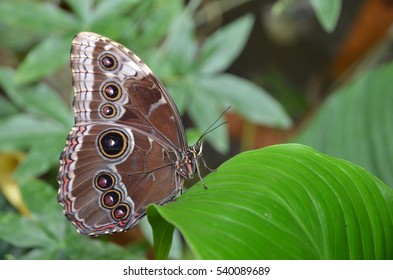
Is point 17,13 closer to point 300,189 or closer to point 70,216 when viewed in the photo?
point 70,216

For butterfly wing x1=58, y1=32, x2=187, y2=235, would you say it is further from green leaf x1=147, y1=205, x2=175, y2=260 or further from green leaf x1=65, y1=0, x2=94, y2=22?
green leaf x1=65, y1=0, x2=94, y2=22

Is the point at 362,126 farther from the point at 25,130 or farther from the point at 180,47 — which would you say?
the point at 25,130

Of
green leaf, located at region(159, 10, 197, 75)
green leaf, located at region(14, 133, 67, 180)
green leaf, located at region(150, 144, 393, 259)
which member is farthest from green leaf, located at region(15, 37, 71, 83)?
green leaf, located at region(150, 144, 393, 259)

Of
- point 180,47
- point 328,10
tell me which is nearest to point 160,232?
point 328,10

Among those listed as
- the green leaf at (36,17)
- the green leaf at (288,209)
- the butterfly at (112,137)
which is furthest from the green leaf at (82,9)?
the green leaf at (288,209)

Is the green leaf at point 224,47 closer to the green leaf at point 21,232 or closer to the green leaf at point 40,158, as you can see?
the green leaf at point 40,158
